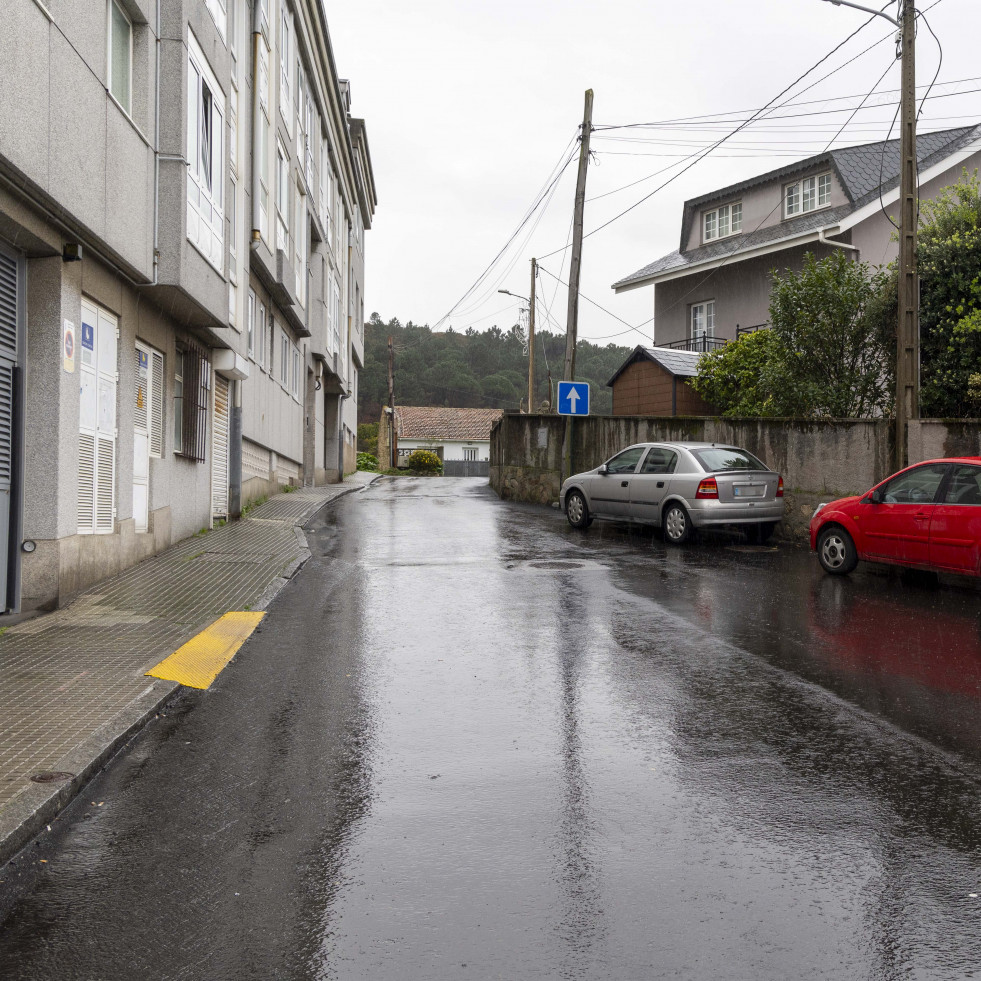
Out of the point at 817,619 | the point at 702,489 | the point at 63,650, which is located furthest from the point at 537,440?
the point at 63,650

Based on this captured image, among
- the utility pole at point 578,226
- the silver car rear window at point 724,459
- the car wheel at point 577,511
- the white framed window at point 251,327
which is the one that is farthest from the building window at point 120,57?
the utility pole at point 578,226

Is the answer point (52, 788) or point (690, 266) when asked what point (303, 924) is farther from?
point (690, 266)

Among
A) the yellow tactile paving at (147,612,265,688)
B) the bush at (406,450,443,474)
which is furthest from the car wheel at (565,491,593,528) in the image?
the bush at (406,450,443,474)

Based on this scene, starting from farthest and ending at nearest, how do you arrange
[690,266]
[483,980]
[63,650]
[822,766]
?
1. [690,266]
2. [63,650]
3. [822,766]
4. [483,980]

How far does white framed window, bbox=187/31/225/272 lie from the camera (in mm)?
12734

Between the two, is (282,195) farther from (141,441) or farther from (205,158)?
(141,441)

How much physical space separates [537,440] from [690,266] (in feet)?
37.3

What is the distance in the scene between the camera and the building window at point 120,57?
1047 cm

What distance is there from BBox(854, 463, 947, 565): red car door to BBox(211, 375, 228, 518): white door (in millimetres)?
10285

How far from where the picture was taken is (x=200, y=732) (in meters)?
5.63

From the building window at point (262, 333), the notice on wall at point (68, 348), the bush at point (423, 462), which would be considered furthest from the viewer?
the bush at point (423, 462)

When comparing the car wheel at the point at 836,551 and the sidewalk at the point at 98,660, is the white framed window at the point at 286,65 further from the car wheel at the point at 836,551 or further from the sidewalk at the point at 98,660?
the car wheel at the point at 836,551

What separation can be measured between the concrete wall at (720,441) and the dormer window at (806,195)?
39.1ft

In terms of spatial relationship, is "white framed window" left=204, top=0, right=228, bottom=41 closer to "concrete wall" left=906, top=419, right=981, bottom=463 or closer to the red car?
the red car
